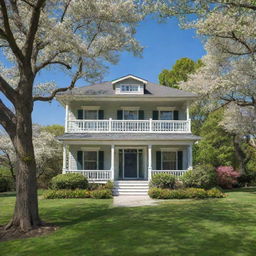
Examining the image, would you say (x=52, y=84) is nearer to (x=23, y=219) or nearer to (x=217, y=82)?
(x=23, y=219)

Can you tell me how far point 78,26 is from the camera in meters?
12.5

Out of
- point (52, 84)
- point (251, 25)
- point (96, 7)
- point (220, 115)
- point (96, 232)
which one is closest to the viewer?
point (96, 232)

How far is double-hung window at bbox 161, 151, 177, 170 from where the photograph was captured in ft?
69.5

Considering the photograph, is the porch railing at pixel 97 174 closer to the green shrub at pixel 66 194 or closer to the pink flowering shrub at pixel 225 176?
the green shrub at pixel 66 194

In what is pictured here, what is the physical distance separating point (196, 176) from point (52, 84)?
9890 mm

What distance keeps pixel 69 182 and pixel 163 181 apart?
18.5 ft

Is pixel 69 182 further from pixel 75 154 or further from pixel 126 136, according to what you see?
pixel 126 136

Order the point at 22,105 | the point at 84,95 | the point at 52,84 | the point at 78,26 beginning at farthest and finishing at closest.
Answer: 1. the point at 84,95
2. the point at 52,84
3. the point at 78,26
4. the point at 22,105

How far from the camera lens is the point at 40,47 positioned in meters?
10.7

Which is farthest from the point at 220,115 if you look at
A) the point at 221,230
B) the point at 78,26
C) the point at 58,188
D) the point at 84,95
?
the point at 221,230

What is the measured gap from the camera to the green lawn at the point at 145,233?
659 centimetres

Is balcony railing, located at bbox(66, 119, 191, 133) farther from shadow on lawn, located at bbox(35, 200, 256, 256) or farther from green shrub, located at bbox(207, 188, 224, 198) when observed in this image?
shadow on lawn, located at bbox(35, 200, 256, 256)

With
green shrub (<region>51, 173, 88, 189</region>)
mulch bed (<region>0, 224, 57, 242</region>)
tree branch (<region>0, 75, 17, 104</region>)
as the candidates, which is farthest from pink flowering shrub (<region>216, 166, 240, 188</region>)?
tree branch (<region>0, 75, 17, 104</region>)

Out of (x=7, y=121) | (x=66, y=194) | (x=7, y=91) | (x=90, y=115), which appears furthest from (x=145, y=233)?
(x=90, y=115)
